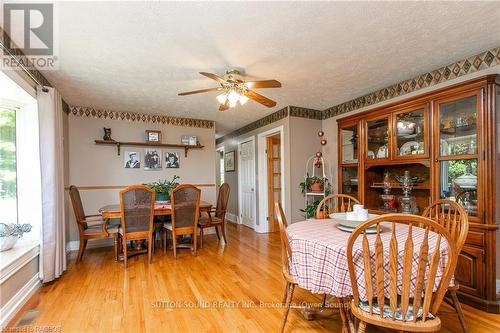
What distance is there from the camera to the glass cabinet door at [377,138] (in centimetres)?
279

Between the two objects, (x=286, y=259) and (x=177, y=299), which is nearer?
(x=286, y=259)

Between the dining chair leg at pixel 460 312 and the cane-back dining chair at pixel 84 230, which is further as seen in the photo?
the cane-back dining chair at pixel 84 230

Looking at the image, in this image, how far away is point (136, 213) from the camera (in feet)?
9.87

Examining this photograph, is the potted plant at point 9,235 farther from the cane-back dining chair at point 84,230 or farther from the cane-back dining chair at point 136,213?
the cane-back dining chair at point 136,213

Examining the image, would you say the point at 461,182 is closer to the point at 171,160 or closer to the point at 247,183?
the point at 247,183

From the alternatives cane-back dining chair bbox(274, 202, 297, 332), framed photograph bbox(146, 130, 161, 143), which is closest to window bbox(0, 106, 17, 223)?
framed photograph bbox(146, 130, 161, 143)

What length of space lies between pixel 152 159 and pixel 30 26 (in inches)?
106

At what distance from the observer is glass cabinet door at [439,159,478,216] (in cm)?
208

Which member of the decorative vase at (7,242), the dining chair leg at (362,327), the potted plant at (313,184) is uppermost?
the potted plant at (313,184)

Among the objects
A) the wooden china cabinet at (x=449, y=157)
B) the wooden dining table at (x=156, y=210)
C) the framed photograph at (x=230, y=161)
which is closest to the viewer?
the wooden china cabinet at (x=449, y=157)

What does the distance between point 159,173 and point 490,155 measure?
4291 mm

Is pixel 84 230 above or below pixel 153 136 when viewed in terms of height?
below

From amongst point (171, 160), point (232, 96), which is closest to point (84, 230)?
point (171, 160)

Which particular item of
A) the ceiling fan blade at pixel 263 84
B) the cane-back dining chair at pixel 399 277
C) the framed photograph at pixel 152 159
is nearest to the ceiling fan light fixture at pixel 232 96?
the ceiling fan blade at pixel 263 84
